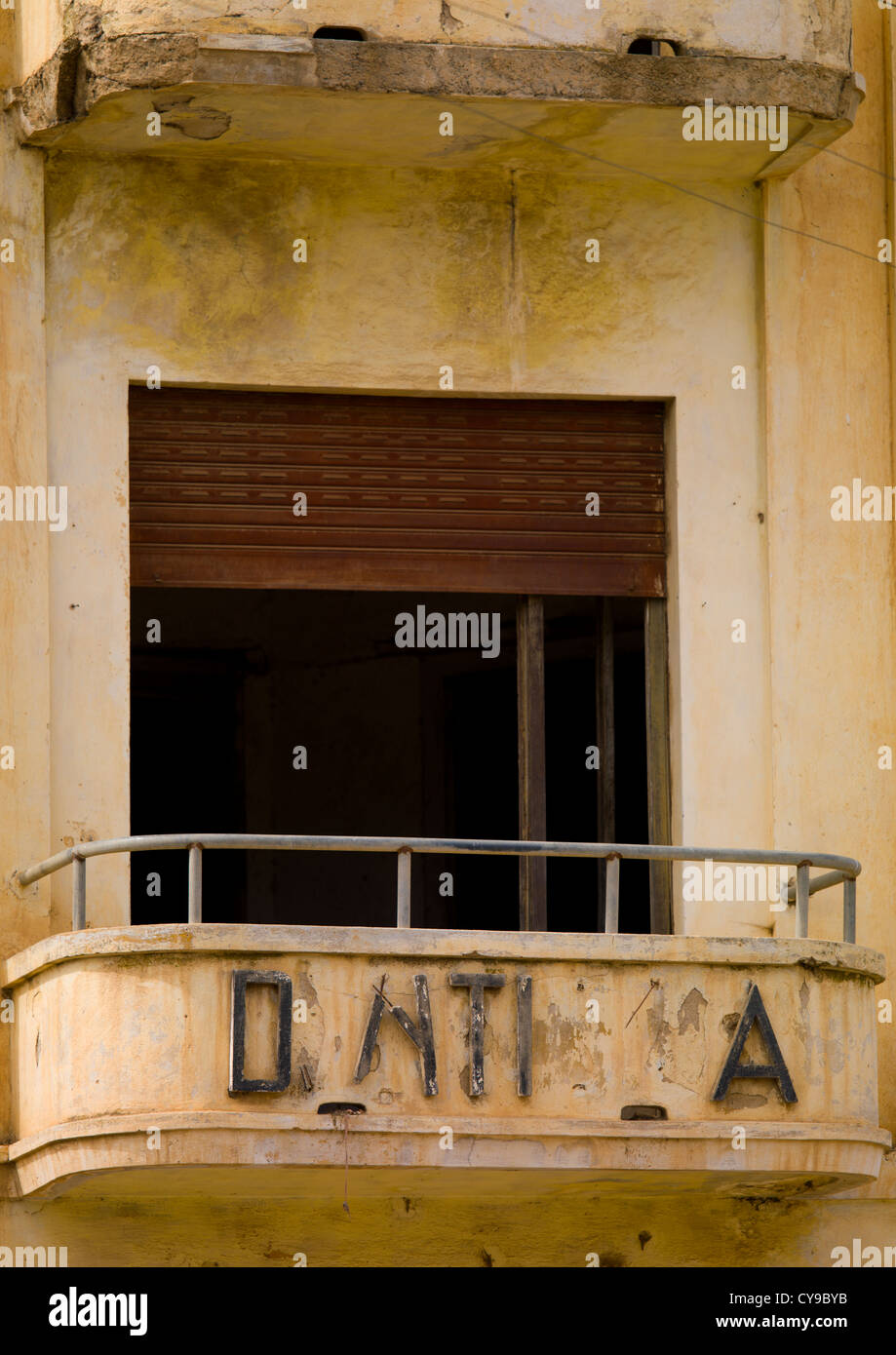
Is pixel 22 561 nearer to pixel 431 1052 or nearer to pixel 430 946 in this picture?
pixel 430 946

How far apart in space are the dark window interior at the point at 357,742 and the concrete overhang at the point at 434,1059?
6.16m

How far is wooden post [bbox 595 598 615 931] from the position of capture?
1419 cm

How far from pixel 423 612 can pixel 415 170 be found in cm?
489

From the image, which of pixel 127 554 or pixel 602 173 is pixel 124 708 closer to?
pixel 127 554

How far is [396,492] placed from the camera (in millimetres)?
14188

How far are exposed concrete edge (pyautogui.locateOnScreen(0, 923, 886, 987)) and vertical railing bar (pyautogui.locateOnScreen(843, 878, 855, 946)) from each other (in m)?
0.28

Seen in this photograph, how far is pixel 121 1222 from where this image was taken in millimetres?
13125

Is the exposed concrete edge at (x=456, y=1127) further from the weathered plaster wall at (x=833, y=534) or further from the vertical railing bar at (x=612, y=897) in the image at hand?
the weathered plaster wall at (x=833, y=534)

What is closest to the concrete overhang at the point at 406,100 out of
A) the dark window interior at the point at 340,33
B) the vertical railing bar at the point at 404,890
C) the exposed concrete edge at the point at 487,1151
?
the dark window interior at the point at 340,33

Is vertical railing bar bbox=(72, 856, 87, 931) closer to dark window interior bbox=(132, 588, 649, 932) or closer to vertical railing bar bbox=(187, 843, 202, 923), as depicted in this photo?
vertical railing bar bbox=(187, 843, 202, 923)

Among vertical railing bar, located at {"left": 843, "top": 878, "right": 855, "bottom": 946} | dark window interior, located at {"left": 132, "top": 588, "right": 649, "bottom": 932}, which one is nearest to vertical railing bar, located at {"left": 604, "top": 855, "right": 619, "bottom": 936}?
vertical railing bar, located at {"left": 843, "top": 878, "right": 855, "bottom": 946}

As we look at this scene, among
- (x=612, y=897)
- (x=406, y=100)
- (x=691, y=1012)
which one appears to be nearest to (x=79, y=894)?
(x=612, y=897)

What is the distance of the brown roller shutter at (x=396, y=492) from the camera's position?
1398 centimetres

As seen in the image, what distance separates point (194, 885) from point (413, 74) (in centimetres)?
441
